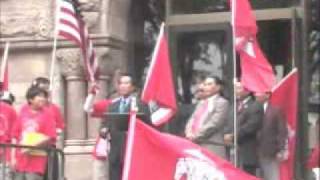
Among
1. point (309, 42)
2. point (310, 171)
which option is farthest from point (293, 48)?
point (310, 171)


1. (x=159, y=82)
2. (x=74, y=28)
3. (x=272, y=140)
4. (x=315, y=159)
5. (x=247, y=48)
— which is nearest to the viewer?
(x=159, y=82)

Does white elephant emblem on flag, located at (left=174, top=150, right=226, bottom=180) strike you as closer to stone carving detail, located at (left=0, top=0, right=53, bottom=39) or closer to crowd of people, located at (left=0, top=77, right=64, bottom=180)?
crowd of people, located at (left=0, top=77, right=64, bottom=180)

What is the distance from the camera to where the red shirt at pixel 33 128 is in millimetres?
10602

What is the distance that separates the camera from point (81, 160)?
12969 millimetres

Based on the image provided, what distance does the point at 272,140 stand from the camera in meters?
10.4

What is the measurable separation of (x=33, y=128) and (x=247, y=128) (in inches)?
94.8

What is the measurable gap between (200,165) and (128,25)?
5.60m

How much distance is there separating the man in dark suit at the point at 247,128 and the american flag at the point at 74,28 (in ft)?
6.76

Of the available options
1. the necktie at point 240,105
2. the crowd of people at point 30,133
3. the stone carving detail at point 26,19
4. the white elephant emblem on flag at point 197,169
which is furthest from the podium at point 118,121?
the stone carving detail at point 26,19

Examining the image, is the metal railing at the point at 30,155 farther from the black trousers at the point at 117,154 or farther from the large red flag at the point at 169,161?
the large red flag at the point at 169,161

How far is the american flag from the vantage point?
38.4 ft

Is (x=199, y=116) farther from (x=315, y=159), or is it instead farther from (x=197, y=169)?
(x=315, y=159)

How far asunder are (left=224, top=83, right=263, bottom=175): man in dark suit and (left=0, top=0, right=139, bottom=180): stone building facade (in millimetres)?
2964

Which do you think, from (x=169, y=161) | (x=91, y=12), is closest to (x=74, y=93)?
(x=91, y=12)
